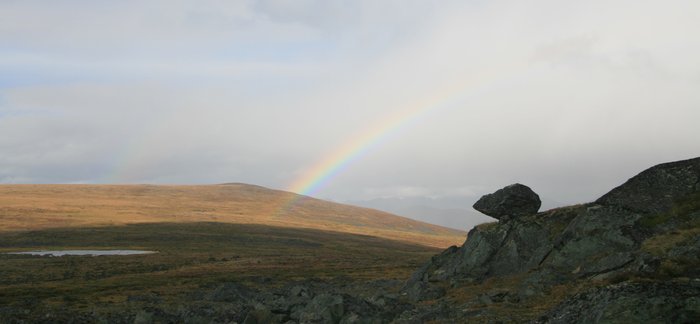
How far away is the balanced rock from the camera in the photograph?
164 ft

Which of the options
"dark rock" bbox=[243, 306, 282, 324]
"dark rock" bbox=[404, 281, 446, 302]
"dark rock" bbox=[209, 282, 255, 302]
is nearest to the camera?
"dark rock" bbox=[243, 306, 282, 324]

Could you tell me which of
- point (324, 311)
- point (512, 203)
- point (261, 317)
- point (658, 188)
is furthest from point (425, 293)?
point (658, 188)

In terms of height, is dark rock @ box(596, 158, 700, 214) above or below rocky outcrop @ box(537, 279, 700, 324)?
above

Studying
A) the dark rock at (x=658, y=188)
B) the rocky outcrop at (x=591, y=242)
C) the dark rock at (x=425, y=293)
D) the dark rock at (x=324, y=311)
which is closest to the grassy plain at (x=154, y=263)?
the dark rock at (x=425, y=293)

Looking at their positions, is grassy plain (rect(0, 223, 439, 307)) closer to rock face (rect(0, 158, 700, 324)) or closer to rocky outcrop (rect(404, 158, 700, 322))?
rock face (rect(0, 158, 700, 324))

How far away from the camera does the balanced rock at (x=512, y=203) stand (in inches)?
1972

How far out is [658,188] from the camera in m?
36.6

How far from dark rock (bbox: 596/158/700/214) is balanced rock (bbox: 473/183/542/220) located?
11.5m

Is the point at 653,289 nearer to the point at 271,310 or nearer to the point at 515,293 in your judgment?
the point at 515,293

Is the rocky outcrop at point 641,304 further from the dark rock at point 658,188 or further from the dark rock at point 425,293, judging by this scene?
the dark rock at point 425,293

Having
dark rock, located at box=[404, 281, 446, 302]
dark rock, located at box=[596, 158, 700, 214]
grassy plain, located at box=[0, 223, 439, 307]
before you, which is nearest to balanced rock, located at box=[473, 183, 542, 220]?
dark rock, located at box=[596, 158, 700, 214]

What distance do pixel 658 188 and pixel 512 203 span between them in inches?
606

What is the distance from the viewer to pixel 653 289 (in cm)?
1653

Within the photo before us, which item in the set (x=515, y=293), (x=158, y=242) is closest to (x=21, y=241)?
(x=158, y=242)
